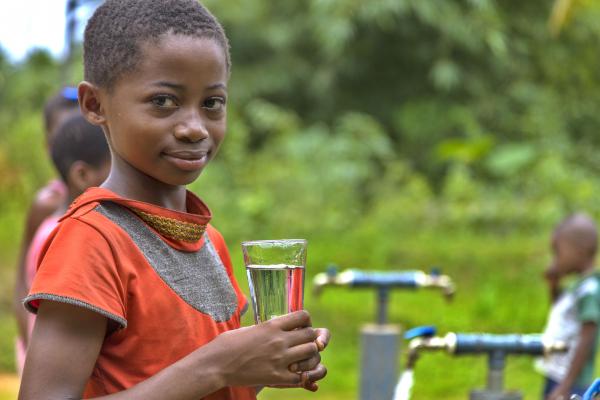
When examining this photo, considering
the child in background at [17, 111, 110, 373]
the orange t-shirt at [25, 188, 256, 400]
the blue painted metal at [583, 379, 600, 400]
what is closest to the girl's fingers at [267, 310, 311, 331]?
the orange t-shirt at [25, 188, 256, 400]

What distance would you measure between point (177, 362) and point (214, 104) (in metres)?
0.40

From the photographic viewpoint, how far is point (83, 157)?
2.60 meters

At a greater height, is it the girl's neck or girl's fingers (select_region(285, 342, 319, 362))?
the girl's neck

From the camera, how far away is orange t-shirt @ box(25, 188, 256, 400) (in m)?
1.27

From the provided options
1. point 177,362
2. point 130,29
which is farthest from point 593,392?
point 130,29

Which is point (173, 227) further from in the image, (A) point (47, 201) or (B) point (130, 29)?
(A) point (47, 201)

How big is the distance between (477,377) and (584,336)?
2.20m

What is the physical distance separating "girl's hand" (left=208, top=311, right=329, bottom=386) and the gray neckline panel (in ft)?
0.46

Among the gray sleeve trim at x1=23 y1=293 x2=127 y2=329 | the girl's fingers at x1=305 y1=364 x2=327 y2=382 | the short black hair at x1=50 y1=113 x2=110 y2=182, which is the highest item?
the short black hair at x1=50 y1=113 x2=110 y2=182

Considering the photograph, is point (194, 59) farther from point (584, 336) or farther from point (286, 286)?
point (584, 336)

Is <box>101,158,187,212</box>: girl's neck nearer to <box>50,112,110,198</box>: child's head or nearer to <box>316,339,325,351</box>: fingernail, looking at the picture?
<box>316,339,325,351</box>: fingernail

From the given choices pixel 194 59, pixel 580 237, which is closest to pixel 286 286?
pixel 194 59

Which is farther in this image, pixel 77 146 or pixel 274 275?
pixel 77 146

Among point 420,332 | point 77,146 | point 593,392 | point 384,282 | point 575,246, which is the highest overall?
point 77,146
